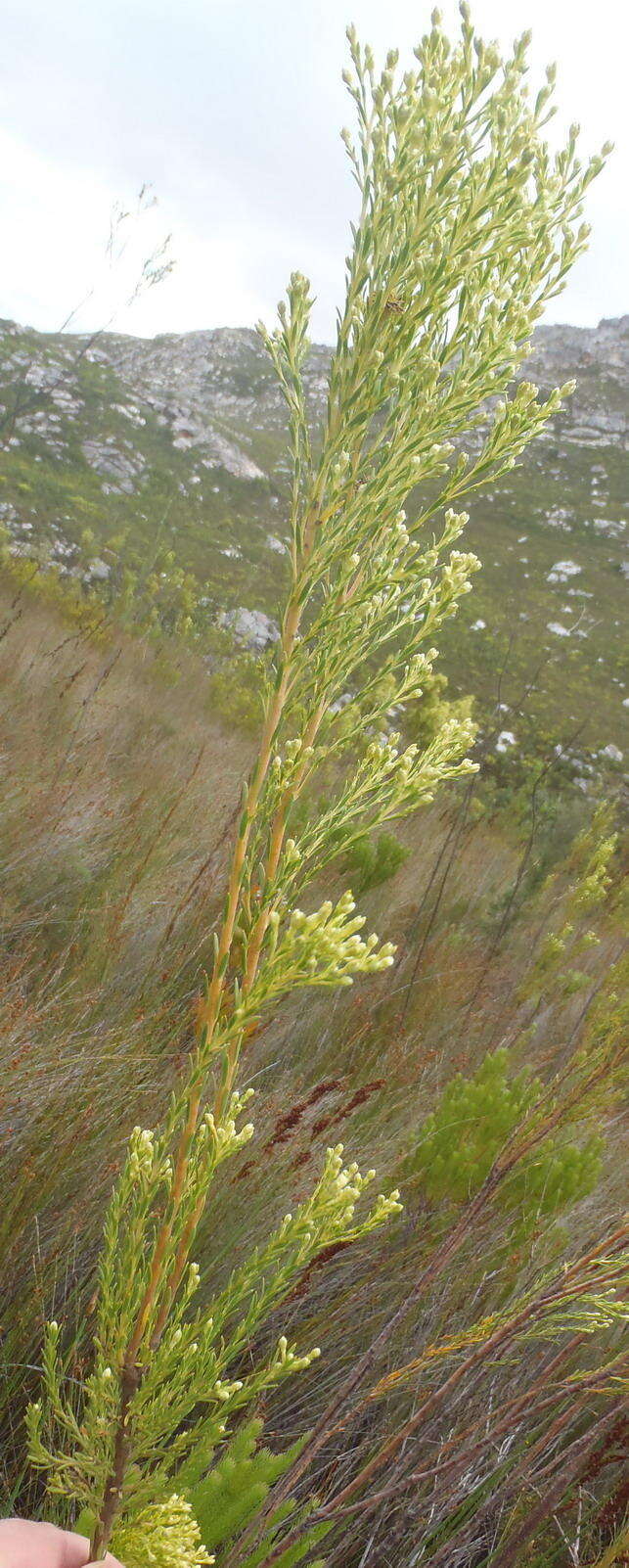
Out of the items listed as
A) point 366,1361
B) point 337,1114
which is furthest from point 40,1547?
point 337,1114

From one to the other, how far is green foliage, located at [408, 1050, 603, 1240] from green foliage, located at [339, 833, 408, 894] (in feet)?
8.96

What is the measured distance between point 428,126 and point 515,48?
22cm

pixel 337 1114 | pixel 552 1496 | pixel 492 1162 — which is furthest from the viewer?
pixel 492 1162

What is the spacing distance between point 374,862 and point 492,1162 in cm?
307

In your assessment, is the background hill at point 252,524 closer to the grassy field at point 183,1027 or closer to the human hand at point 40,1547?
the grassy field at point 183,1027

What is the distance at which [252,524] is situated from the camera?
35.4 metres

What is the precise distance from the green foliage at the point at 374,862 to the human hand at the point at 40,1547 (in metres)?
4.47

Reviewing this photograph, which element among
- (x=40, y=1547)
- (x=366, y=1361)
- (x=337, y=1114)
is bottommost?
(x=337, y=1114)

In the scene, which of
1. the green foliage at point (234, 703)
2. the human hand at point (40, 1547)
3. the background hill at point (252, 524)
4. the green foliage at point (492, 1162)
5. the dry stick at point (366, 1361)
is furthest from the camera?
the background hill at point (252, 524)

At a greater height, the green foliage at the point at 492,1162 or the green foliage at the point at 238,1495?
the green foliage at the point at 238,1495

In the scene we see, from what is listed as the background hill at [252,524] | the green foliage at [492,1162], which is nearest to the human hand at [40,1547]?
the green foliage at [492,1162]

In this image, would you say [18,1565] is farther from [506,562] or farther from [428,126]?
[506,562]

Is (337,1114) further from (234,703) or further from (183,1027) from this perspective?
(234,703)

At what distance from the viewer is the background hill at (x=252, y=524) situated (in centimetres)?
2348
